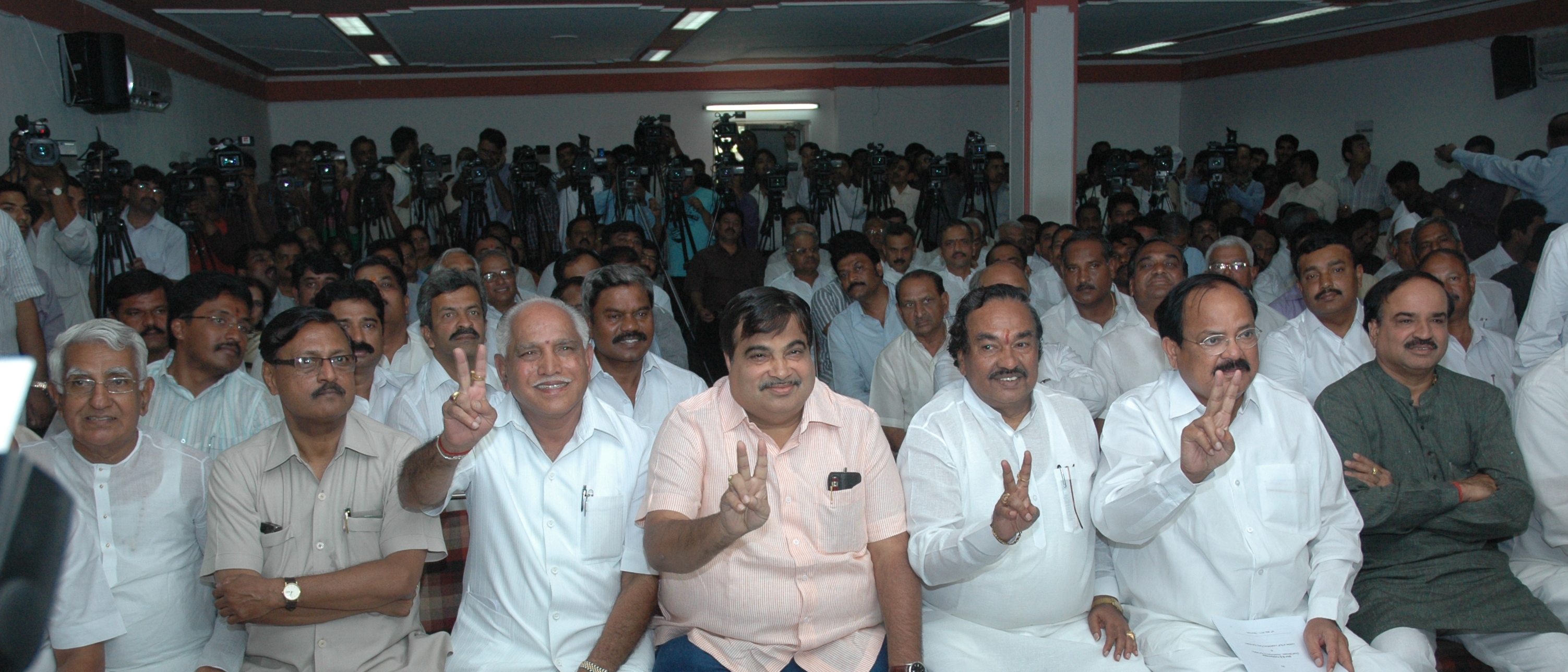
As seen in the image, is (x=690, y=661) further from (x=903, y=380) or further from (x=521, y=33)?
(x=521, y=33)

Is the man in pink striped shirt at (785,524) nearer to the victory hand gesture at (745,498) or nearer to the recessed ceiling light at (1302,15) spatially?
the victory hand gesture at (745,498)

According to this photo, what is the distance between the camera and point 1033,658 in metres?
2.05

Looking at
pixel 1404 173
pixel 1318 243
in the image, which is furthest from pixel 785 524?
pixel 1404 173

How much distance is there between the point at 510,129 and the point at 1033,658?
8.94 m

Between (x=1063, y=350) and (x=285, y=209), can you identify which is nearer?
(x=1063, y=350)

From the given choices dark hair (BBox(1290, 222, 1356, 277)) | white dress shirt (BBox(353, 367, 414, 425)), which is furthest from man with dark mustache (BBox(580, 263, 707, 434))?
dark hair (BBox(1290, 222, 1356, 277))

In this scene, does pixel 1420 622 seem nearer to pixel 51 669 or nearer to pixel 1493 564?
pixel 1493 564

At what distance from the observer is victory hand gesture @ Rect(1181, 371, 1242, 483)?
1772 millimetres

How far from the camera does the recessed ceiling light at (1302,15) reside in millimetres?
7438

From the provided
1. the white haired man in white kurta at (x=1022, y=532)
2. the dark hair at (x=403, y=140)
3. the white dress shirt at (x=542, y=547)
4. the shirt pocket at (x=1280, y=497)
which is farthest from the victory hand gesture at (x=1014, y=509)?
the dark hair at (x=403, y=140)

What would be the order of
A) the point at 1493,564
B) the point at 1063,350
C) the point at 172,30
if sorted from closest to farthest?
the point at 1493,564 < the point at 1063,350 < the point at 172,30

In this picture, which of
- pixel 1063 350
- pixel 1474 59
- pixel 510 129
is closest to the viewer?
pixel 1063 350

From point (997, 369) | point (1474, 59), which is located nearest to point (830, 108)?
point (1474, 59)

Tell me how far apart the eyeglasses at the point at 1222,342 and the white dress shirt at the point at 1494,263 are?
312cm
